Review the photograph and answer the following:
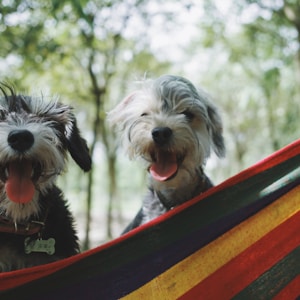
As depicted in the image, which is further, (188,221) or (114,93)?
(114,93)

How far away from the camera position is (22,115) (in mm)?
3100

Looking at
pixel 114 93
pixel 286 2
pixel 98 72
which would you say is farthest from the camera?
pixel 114 93

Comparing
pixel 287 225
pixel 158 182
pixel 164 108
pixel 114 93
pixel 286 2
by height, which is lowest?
pixel 287 225

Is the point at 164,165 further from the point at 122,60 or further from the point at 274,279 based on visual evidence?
the point at 122,60

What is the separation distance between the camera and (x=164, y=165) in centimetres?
372

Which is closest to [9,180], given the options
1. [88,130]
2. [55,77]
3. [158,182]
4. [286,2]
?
[158,182]

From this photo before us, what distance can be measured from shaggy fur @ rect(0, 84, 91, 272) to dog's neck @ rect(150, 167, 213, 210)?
84 cm

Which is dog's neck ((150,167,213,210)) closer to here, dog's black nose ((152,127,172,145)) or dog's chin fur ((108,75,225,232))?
dog's chin fur ((108,75,225,232))

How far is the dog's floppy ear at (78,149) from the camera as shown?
330 centimetres

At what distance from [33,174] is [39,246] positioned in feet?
1.58

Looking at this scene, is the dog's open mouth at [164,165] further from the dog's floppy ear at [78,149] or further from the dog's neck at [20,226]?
the dog's neck at [20,226]

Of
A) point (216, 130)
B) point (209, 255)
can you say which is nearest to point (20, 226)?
point (209, 255)

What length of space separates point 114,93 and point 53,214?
54.3 ft

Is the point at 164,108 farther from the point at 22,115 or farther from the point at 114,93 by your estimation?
the point at 114,93
